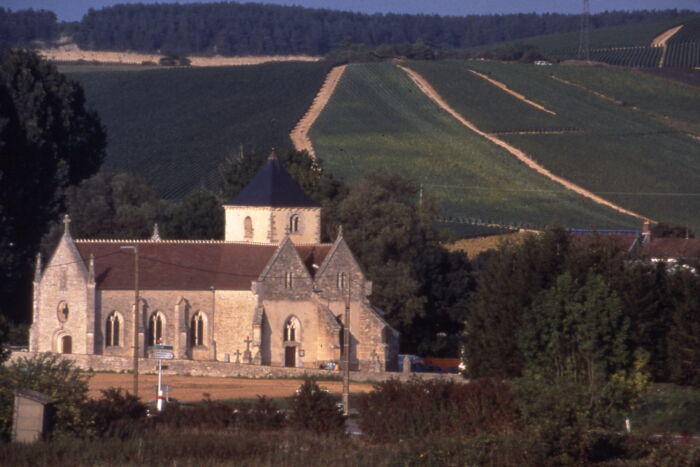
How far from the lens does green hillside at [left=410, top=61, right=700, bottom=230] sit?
8962cm

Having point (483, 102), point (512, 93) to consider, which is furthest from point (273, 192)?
point (512, 93)

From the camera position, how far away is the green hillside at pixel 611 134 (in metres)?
89.6

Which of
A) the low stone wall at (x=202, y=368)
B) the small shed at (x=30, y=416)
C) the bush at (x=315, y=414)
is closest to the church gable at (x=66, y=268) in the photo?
the low stone wall at (x=202, y=368)

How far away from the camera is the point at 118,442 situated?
26.4 metres

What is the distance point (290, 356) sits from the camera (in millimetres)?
58312

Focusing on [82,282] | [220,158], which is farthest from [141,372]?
[220,158]

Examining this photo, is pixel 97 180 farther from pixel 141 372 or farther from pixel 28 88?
pixel 141 372

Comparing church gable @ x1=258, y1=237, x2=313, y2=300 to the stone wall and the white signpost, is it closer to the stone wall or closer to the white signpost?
the stone wall

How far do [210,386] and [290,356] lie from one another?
10.4 m

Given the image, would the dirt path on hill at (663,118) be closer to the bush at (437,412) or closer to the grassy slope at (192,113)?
the grassy slope at (192,113)

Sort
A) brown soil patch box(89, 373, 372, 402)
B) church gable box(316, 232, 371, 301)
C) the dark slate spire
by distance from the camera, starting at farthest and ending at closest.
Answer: the dark slate spire
church gable box(316, 232, 371, 301)
brown soil patch box(89, 373, 372, 402)

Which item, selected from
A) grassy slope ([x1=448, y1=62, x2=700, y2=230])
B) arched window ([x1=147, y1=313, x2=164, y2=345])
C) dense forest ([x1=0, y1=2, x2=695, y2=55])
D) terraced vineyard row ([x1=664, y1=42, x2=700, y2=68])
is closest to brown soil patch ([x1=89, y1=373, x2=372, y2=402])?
arched window ([x1=147, y1=313, x2=164, y2=345])

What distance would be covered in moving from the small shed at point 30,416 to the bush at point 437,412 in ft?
23.2

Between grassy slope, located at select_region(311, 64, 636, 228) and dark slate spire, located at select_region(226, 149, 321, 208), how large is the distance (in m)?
23.1
